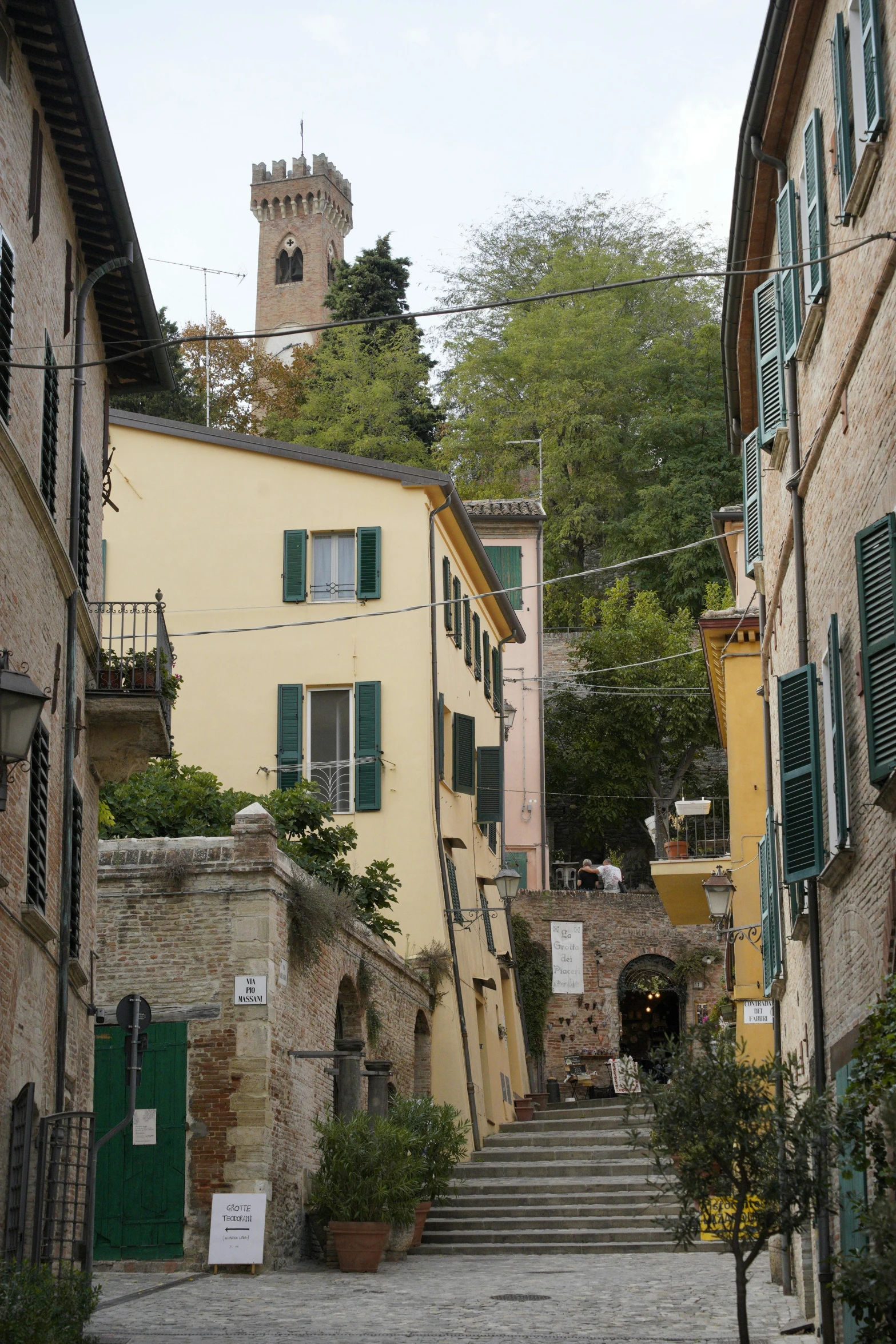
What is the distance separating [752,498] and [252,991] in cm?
668

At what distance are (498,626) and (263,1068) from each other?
1832cm

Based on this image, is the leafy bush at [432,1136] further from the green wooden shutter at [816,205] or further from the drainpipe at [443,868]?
the green wooden shutter at [816,205]

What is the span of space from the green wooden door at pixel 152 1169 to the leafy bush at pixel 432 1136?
267cm

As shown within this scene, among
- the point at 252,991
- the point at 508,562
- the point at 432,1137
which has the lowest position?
the point at 432,1137

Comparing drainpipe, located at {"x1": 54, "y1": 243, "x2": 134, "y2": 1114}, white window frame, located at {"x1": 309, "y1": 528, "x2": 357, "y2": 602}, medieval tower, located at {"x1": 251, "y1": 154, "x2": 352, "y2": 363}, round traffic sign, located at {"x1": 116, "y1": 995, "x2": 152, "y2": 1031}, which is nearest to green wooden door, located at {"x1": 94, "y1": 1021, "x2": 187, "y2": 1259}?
drainpipe, located at {"x1": 54, "y1": 243, "x2": 134, "y2": 1114}

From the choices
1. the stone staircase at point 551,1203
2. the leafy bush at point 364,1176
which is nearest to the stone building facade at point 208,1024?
the leafy bush at point 364,1176

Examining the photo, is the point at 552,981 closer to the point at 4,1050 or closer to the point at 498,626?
the point at 498,626

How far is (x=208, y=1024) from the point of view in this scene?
15.8 meters

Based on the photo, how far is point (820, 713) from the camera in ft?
31.9

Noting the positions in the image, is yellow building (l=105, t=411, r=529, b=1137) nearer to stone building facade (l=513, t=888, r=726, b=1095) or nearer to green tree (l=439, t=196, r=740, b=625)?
stone building facade (l=513, t=888, r=726, b=1095)

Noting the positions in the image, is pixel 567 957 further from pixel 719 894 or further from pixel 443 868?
pixel 719 894

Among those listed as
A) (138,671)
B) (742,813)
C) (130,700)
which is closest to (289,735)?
(742,813)

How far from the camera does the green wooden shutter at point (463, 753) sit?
26031mm

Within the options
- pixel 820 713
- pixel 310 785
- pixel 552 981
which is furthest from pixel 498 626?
pixel 820 713
